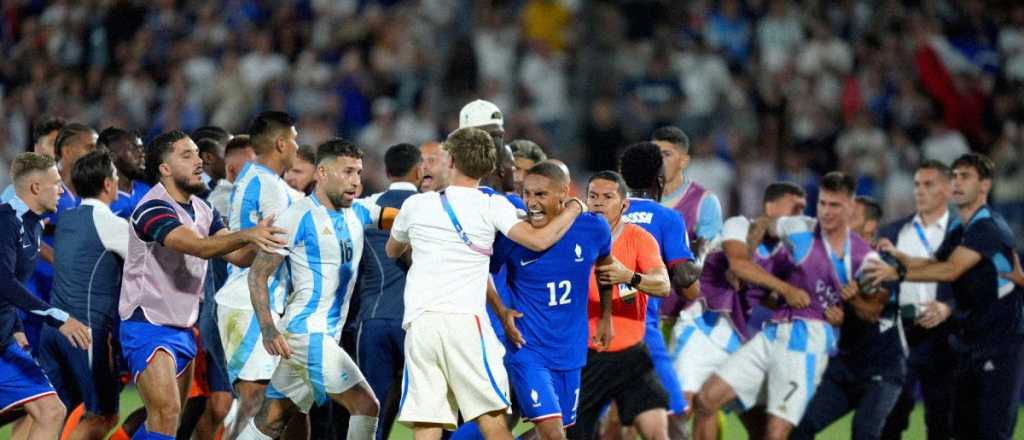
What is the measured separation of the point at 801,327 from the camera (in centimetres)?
960

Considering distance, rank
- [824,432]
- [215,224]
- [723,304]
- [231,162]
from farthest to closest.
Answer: [824,432] < [723,304] < [231,162] < [215,224]

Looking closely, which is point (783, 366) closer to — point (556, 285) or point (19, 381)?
point (556, 285)

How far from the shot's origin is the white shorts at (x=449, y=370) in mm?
7312

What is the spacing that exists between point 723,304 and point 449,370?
10.8ft

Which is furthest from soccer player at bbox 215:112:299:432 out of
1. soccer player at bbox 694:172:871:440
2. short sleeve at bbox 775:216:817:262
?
short sleeve at bbox 775:216:817:262

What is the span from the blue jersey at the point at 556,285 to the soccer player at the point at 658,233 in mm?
797

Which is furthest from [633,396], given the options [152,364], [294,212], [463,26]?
[463,26]

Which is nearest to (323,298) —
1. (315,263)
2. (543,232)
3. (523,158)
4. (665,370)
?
(315,263)

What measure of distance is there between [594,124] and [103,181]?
939 cm

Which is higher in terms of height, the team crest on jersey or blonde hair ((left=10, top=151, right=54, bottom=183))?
blonde hair ((left=10, top=151, right=54, bottom=183))

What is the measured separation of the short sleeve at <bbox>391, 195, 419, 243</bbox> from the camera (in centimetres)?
747

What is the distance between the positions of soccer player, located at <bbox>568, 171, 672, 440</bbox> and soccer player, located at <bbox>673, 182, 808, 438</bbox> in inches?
51.9

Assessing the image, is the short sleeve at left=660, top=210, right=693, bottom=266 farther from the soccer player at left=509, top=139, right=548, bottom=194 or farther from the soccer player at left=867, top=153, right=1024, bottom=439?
the soccer player at left=867, top=153, right=1024, bottom=439

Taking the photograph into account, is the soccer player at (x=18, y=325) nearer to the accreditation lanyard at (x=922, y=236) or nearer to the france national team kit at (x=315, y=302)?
the france national team kit at (x=315, y=302)
